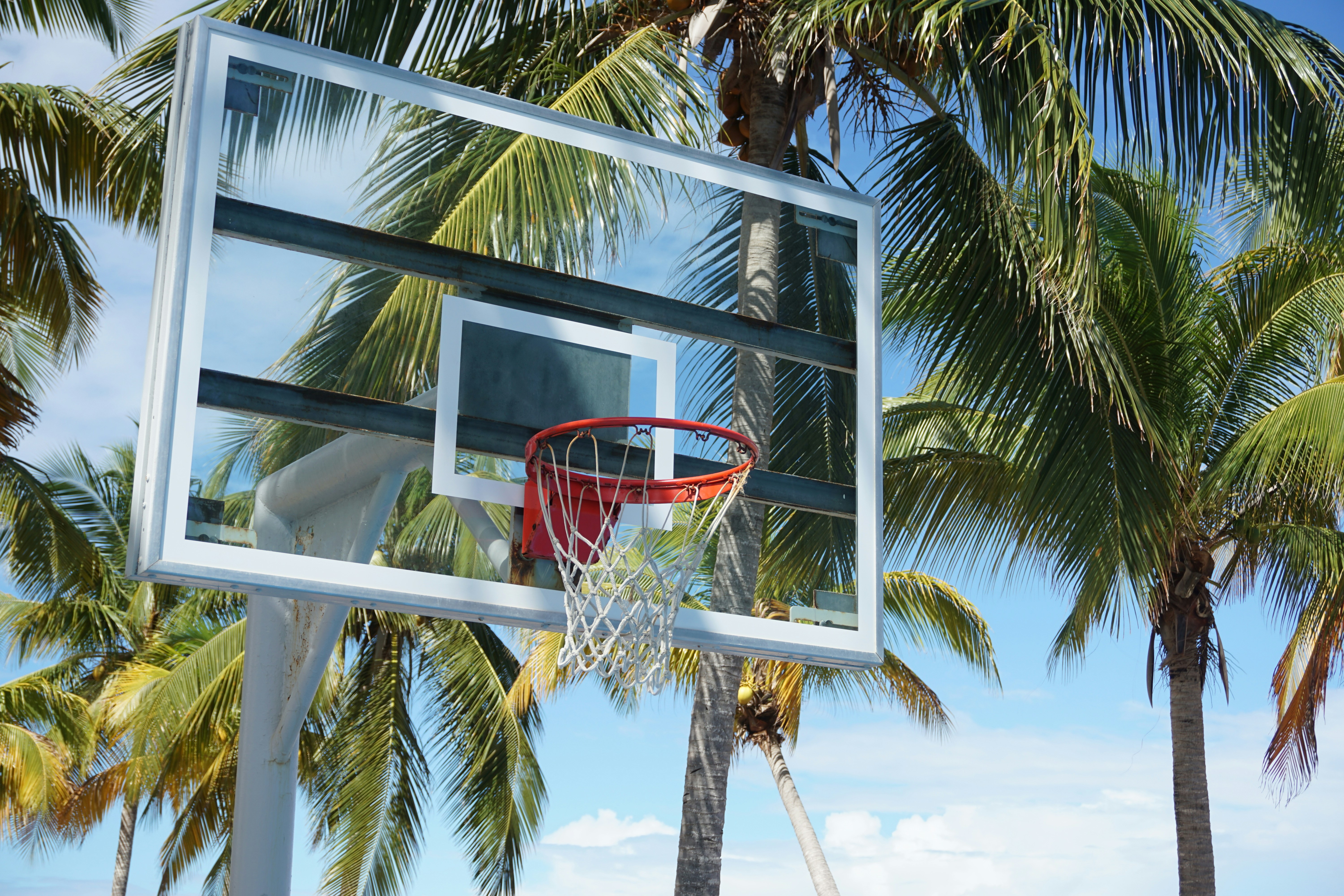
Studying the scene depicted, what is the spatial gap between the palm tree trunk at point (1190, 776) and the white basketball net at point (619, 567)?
6463mm

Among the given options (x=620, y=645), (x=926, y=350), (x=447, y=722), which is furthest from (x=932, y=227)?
(x=447, y=722)

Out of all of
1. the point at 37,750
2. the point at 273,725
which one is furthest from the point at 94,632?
the point at 273,725

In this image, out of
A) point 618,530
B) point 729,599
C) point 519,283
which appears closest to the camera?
point 618,530

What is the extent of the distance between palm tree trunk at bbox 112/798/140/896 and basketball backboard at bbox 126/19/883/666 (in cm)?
1472

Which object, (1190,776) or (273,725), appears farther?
(1190,776)

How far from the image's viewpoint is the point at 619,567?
509 cm

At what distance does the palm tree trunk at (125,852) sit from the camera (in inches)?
703

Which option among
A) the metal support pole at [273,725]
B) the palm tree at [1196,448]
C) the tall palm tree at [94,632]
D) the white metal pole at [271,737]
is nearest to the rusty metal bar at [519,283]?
the metal support pole at [273,725]

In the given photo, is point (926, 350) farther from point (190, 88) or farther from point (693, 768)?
point (190, 88)

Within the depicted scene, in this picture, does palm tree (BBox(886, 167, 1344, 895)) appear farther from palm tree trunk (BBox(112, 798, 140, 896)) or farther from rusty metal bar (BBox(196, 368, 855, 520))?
palm tree trunk (BBox(112, 798, 140, 896))

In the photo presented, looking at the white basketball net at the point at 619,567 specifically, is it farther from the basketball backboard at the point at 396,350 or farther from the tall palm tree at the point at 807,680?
the tall palm tree at the point at 807,680

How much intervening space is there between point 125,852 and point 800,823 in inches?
354

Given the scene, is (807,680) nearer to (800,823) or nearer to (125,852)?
(800,823)

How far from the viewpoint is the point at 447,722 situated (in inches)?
554
